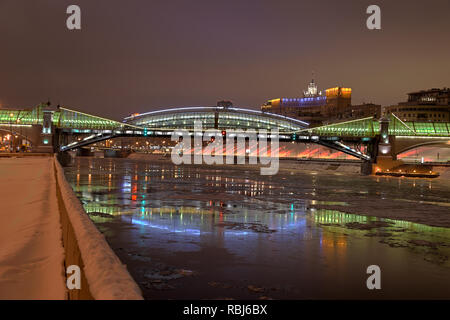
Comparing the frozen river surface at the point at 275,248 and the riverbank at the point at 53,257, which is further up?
the riverbank at the point at 53,257

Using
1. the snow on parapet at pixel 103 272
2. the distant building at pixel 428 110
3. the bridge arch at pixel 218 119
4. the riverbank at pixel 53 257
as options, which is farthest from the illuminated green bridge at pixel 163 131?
the snow on parapet at pixel 103 272

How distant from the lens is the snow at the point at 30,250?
784 cm

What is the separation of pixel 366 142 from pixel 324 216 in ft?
239

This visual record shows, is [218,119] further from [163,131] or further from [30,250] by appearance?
[30,250]

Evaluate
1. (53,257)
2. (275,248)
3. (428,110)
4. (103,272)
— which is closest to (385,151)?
(275,248)

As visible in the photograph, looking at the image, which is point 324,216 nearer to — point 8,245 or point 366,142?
point 8,245

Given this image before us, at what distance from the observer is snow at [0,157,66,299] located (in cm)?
784

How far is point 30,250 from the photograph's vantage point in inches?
419

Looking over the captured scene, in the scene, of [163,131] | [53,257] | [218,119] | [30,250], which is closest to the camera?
[53,257]

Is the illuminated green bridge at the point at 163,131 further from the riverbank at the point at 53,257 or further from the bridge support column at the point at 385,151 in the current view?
A: the riverbank at the point at 53,257

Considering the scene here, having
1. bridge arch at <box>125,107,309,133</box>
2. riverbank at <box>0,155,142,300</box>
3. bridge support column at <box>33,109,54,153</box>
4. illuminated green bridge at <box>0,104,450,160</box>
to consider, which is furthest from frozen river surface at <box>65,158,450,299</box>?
bridge arch at <box>125,107,309,133</box>
